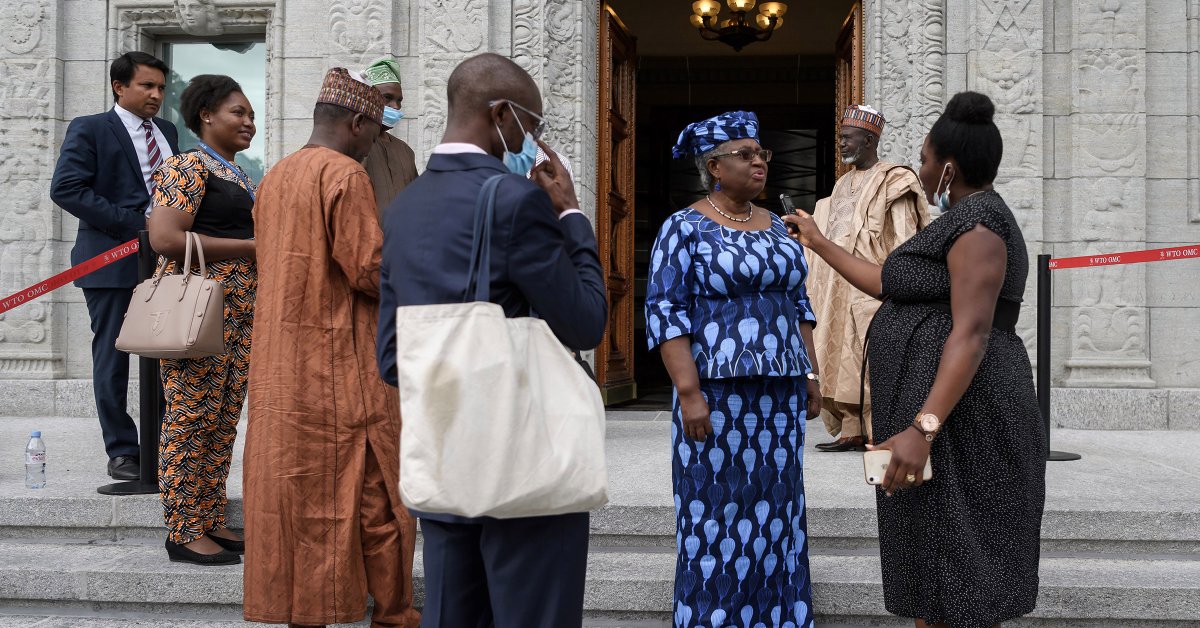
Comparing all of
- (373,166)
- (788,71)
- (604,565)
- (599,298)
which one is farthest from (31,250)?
(788,71)

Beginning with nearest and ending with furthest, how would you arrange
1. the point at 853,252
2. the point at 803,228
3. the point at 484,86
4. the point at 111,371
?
the point at 484,86, the point at 803,228, the point at 111,371, the point at 853,252

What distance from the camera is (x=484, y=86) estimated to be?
7.20 feet

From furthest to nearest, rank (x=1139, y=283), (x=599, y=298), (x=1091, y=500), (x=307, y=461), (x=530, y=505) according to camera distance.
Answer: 1. (x=1139, y=283)
2. (x=1091, y=500)
3. (x=307, y=461)
4. (x=599, y=298)
5. (x=530, y=505)

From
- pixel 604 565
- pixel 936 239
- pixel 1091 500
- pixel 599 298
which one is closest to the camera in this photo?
pixel 599 298

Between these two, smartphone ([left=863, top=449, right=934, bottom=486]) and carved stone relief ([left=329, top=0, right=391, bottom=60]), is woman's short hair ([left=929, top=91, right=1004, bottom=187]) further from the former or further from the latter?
carved stone relief ([left=329, top=0, right=391, bottom=60])

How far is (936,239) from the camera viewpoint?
276cm

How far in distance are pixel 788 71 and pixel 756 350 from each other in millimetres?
12514

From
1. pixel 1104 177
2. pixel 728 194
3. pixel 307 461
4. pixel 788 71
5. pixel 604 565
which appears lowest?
pixel 604 565

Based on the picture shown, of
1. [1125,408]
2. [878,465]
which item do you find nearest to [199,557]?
[878,465]

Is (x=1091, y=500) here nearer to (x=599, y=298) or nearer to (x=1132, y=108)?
(x=599, y=298)

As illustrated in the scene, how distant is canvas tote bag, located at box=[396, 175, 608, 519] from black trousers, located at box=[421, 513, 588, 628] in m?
0.12

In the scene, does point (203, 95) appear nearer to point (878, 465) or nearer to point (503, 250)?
point (503, 250)

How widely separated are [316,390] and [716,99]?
42.5 feet

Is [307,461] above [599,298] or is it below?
below
